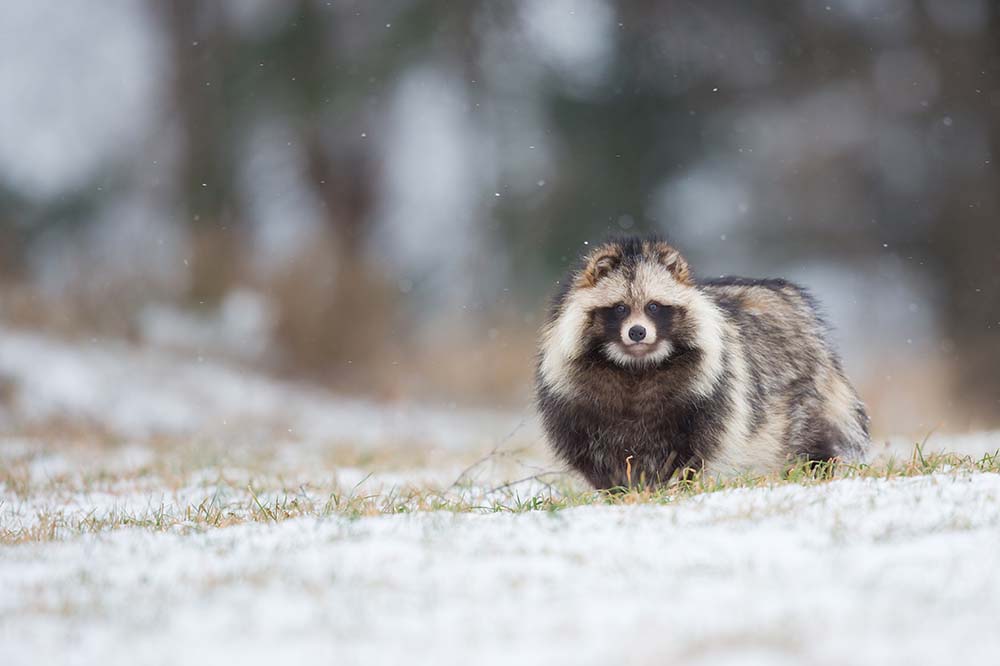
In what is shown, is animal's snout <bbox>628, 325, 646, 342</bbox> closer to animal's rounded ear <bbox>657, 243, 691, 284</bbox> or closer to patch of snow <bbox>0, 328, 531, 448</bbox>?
animal's rounded ear <bbox>657, 243, 691, 284</bbox>

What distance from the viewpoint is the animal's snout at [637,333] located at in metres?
5.60

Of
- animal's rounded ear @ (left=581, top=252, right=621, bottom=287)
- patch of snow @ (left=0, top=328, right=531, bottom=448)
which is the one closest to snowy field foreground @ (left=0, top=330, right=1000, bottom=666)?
animal's rounded ear @ (left=581, top=252, right=621, bottom=287)

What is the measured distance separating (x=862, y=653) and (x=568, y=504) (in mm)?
2446

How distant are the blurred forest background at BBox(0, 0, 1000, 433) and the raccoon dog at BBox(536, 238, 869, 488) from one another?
30.9ft

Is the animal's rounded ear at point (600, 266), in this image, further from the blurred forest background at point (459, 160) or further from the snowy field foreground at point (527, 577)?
the blurred forest background at point (459, 160)

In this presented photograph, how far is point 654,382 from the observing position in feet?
18.8

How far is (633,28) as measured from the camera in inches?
712

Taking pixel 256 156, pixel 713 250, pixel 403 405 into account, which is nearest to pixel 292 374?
pixel 403 405

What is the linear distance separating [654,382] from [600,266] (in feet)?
2.34

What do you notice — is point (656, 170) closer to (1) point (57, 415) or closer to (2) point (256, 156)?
(2) point (256, 156)

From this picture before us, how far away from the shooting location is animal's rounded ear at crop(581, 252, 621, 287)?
596 cm

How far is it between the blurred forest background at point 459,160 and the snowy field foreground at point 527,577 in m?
9.24

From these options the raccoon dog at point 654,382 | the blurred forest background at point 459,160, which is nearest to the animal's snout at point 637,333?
the raccoon dog at point 654,382

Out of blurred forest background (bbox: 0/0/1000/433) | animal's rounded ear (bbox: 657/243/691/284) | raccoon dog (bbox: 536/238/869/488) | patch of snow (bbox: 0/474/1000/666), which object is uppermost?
blurred forest background (bbox: 0/0/1000/433)
